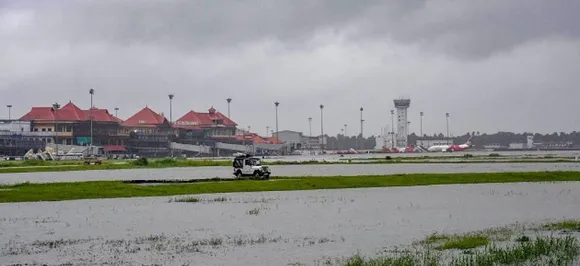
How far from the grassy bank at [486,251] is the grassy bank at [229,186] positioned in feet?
88.5

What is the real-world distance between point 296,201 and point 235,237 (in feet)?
49.5

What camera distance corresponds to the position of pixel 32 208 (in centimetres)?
3806

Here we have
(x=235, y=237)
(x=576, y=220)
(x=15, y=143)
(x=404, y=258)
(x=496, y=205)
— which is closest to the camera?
(x=404, y=258)

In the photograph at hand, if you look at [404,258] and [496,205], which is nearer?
[404,258]

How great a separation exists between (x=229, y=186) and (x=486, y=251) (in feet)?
106

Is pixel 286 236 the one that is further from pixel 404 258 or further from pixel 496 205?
pixel 496 205

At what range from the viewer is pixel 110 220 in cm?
3130

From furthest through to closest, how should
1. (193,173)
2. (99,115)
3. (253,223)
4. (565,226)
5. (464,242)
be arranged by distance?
(99,115)
(193,173)
(253,223)
(565,226)
(464,242)

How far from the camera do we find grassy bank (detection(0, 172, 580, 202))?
151 ft

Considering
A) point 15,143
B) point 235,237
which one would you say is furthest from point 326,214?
point 15,143

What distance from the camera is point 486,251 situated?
20594mm

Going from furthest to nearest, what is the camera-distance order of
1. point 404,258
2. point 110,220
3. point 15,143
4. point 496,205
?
point 15,143 → point 496,205 → point 110,220 → point 404,258

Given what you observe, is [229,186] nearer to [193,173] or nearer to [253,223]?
[253,223]

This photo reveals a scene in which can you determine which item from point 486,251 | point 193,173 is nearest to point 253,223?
point 486,251
